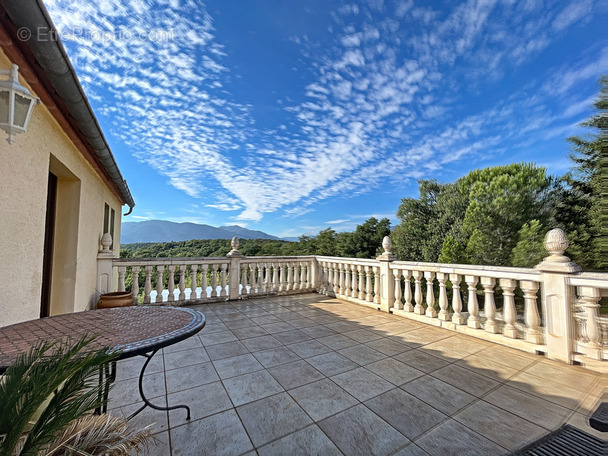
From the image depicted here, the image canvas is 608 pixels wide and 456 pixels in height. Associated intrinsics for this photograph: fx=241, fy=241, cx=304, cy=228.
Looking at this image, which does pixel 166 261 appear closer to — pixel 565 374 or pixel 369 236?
pixel 565 374

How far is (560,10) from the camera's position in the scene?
19.6 ft

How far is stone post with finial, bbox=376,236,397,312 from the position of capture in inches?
172

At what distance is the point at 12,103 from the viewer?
140cm

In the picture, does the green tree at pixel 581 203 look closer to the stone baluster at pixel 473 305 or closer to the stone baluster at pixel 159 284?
the stone baluster at pixel 473 305

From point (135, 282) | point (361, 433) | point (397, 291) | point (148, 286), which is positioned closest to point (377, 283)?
point (397, 291)

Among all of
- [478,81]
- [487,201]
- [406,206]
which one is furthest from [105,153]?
[406,206]

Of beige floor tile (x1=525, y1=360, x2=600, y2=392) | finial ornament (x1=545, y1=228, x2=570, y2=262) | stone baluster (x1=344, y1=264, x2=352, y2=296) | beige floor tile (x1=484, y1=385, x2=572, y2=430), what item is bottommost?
beige floor tile (x1=525, y1=360, x2=600, y2=392)

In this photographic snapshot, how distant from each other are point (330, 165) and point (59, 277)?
9923mm

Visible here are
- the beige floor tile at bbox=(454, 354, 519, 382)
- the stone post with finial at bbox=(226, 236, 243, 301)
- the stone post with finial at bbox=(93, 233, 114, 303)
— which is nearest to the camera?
the beige floor tile at bbox=(454, 354, 519, 382)

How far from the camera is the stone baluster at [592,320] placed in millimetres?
2328

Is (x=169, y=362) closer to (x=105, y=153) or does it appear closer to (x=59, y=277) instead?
(x=59, y=277)

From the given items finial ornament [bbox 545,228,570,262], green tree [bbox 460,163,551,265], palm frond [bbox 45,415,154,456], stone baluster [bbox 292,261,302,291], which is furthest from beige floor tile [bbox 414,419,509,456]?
green tree [bbox 460,163,551,265]

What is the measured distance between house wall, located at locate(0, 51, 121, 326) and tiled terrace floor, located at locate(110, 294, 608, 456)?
1112mm

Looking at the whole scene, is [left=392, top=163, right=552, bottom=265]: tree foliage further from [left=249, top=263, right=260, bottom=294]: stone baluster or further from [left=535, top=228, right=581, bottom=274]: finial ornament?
[left=535, top=228, right=581, bottom=274]: finial ornament
